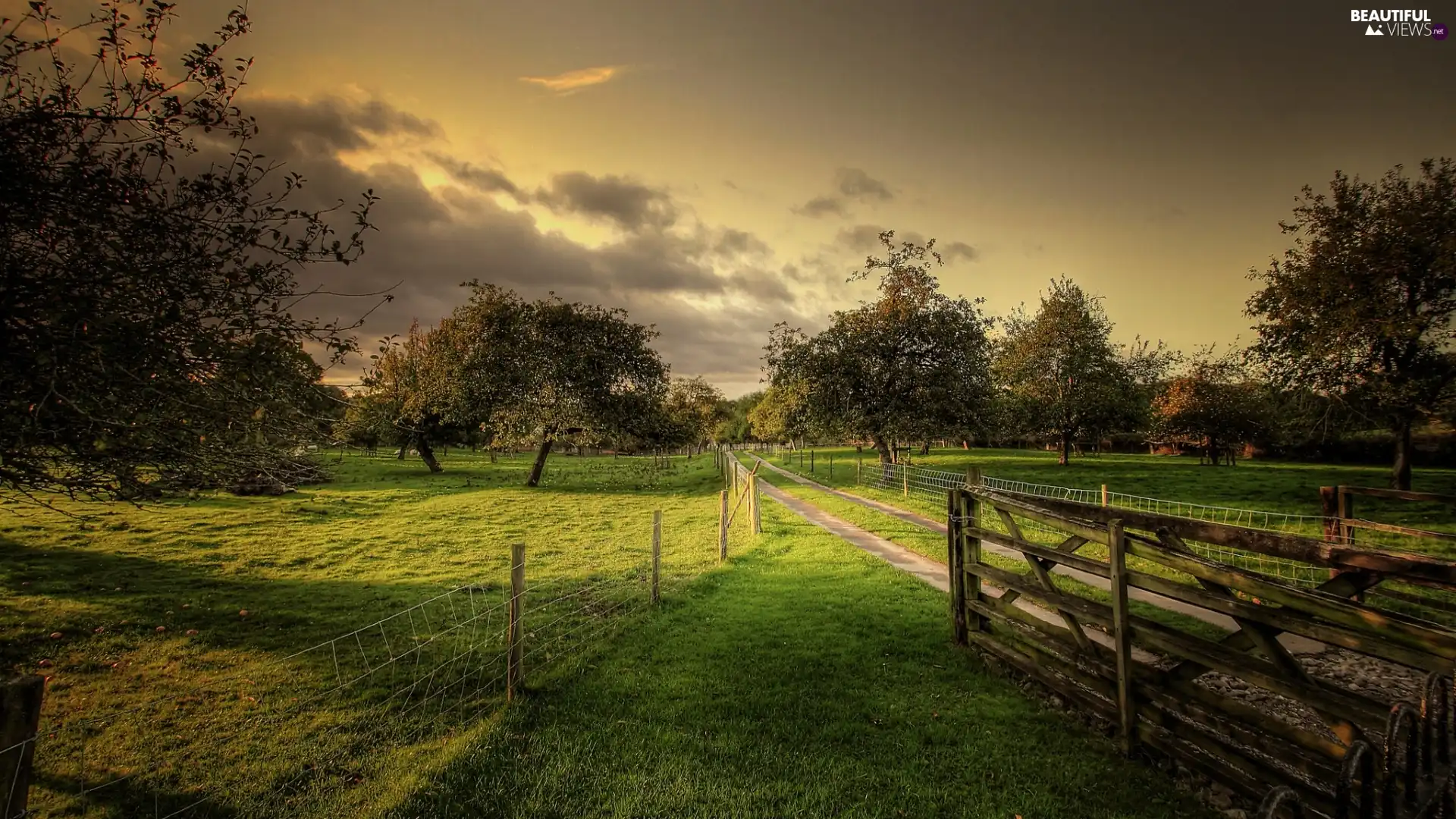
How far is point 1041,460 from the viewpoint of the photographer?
45.9 meters

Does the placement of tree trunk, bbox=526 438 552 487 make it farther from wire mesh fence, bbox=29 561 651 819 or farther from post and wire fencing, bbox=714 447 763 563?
wire mesh fence, bbox=29 561 651 819

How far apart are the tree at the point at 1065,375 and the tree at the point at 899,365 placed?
11112 millimetres

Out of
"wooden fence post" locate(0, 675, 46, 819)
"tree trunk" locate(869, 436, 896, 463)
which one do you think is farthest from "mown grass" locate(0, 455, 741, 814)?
"tree trunk" locate(869, 436, 896, 463)

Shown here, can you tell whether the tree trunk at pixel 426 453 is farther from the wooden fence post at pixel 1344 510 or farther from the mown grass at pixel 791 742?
the wooden fence post at pixel 1344 510

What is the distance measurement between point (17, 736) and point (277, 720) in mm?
4630

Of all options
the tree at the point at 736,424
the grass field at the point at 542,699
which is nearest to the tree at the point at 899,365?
the grass field at the point at 542,699

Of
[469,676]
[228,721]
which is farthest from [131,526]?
[469,676]

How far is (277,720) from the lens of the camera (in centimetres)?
651

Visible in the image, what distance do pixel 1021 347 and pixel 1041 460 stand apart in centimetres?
1061

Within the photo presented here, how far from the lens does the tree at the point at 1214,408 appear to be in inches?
1658

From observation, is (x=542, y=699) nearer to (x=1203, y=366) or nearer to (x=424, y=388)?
(x=424, y=388)

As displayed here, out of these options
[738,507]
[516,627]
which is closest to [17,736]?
[516,627]

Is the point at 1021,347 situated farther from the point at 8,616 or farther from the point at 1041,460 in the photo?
the point at 8,616

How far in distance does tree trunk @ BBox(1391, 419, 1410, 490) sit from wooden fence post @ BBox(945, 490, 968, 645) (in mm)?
25756
